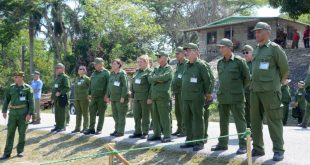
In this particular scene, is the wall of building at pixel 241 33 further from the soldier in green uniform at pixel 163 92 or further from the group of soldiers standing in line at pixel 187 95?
the soldier in green uniform at pixel 163 92

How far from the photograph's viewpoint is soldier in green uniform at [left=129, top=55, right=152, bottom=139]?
11094 millimetres

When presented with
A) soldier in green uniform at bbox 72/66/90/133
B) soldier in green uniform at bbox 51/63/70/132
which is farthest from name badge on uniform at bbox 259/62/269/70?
soldier in green uniform at bbox 51/63/70/132

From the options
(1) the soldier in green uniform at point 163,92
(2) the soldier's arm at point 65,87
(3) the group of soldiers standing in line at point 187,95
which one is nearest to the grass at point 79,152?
(3) the group of soldiers standing in line at point 187,95

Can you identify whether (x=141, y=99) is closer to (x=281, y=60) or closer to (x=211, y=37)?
(x=281, y=60)

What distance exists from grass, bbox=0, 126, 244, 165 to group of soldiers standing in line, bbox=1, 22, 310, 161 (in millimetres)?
365

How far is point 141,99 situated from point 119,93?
76 cm

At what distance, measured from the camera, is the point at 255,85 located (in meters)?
7.77

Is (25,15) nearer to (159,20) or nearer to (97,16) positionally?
(97,16)

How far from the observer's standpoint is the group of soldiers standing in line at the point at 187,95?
7.67 metres

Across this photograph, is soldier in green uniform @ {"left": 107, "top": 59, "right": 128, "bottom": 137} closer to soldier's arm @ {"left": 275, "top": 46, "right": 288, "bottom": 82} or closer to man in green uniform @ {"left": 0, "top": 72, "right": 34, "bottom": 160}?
man in green uniform @ {"left": 0, "top": 72, "right": 34, "bottom": 160}

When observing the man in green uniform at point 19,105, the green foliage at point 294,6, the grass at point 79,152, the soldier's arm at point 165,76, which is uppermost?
the green foliage at point 294,6

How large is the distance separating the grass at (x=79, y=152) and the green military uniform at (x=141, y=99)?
862 mm

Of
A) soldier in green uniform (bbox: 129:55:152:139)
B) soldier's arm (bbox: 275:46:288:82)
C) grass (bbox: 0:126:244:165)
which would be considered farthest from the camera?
soldier in green uniform (bbox: 129:55:152:139)

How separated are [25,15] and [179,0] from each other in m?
17.1
